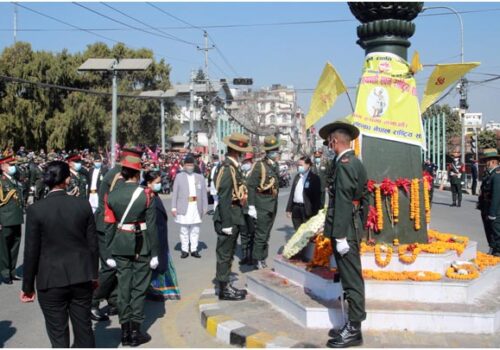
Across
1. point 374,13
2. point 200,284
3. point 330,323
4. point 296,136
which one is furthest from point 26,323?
point 296,136

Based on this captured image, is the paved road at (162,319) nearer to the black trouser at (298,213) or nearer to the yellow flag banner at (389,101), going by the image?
the black trouser at (298,213)

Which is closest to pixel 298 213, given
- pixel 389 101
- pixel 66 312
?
pixel 389 101

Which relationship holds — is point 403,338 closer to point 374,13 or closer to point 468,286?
point 468,286

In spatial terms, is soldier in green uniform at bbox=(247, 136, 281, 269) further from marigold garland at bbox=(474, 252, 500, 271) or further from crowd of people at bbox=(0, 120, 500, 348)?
marigold garland at bbox=(474, 252, 500, 271)

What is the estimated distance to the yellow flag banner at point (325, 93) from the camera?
22.8ft

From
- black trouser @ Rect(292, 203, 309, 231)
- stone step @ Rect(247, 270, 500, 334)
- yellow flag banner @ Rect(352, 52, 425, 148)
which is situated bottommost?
stone step @ Rect(247, 270, 500, 334)

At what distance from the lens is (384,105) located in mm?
6719

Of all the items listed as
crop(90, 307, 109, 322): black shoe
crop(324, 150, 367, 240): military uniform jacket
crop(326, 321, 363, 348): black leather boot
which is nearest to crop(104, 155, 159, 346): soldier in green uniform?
crop(90, 307, 109, 322): black shoe

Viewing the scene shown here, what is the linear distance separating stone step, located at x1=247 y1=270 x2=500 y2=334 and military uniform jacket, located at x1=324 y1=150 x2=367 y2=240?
96 cm

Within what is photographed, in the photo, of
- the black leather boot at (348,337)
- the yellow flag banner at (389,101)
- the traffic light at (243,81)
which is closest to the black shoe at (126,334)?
the black leather boot at (348,337)

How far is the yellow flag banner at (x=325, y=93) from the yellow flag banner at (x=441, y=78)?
1291 mm

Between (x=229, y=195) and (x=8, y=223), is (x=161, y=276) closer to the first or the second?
(x=229, y=195)

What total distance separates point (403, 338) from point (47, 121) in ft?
107

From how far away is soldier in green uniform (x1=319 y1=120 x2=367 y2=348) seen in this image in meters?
4.73
